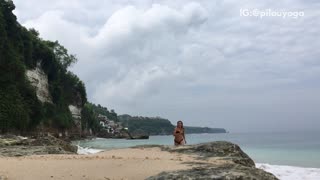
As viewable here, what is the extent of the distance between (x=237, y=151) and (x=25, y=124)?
194 ft

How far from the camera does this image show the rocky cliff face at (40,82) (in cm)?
7894

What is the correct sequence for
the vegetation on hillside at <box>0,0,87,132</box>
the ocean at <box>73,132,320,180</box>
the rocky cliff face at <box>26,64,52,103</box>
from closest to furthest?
the ocean at <box>73,132,320,180</box>, the vegetation on hillside at <box>0,0,87,132</box>, the rocky cliff face at <box>26,64,52,103</box>

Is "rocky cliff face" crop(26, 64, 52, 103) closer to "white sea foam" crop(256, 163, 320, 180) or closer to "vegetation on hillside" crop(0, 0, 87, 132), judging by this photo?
"vegetation on hillside" crop(0, 0, 87, 132)

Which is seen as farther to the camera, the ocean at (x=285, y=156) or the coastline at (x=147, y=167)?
the ocean at (x=285, y=156)

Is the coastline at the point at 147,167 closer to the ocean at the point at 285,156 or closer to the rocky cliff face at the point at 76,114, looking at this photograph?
the ocean at the point at 285,156

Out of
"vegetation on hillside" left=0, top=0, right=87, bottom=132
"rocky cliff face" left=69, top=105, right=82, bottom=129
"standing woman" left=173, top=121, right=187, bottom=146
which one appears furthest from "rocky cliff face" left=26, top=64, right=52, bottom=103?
"standing woman" left=173, top=121, right=187, bottom=146

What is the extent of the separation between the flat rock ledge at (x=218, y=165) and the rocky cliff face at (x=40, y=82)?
64.7m

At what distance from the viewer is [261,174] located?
9898 millimetres

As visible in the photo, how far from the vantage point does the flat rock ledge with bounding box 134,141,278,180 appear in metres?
9.42

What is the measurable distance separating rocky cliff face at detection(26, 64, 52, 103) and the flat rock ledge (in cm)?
6471

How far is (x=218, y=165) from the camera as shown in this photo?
1111cm

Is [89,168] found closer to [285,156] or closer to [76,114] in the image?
[285,156]

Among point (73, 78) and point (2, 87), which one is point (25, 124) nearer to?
point (2, 87)

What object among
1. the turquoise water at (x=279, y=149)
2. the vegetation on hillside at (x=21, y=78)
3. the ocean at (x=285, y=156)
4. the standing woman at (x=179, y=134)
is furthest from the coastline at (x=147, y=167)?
the vegetation on hillside at (x=21, y=78)
